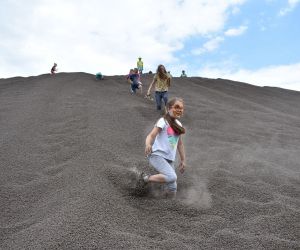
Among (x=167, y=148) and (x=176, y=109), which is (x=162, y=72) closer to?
(x=176, y=109)

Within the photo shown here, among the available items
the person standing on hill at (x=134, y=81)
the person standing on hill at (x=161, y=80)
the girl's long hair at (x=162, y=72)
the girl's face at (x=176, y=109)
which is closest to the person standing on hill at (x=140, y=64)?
the person standing on hill at (x=134, y=81)

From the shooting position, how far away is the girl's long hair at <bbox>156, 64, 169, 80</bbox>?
12.7m

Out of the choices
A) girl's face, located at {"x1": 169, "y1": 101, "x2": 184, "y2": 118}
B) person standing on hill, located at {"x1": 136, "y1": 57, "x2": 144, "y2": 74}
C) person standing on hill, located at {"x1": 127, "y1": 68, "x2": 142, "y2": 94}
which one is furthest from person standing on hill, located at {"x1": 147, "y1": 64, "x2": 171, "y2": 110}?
person standing on hill, located at {"x1": 136, "y1": 57, "x2": 144, "y2": 74}

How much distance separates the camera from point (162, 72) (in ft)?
41.8

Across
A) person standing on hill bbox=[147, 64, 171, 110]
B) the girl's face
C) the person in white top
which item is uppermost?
person standing on hill bbox=[147, 64, 171, 110]

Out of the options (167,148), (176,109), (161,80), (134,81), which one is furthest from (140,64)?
(167,148)

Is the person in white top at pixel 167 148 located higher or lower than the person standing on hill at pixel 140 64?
lower

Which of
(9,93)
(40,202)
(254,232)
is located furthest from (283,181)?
(9,93)

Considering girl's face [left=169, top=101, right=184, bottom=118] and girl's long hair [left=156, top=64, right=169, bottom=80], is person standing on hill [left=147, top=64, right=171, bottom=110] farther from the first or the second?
girl's face [left=169, top=101, right=184, bottom=118]

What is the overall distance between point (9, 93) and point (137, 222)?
1325 cm

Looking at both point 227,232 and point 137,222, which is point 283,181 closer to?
point 227,232

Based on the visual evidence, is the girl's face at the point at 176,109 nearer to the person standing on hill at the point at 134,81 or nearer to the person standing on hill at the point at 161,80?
the person standing on hill at the point at 161,80

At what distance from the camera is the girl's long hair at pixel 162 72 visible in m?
12.7

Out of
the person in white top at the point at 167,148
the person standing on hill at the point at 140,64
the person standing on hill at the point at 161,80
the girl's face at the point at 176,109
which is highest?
the person standing on hill at the point at 140,64
